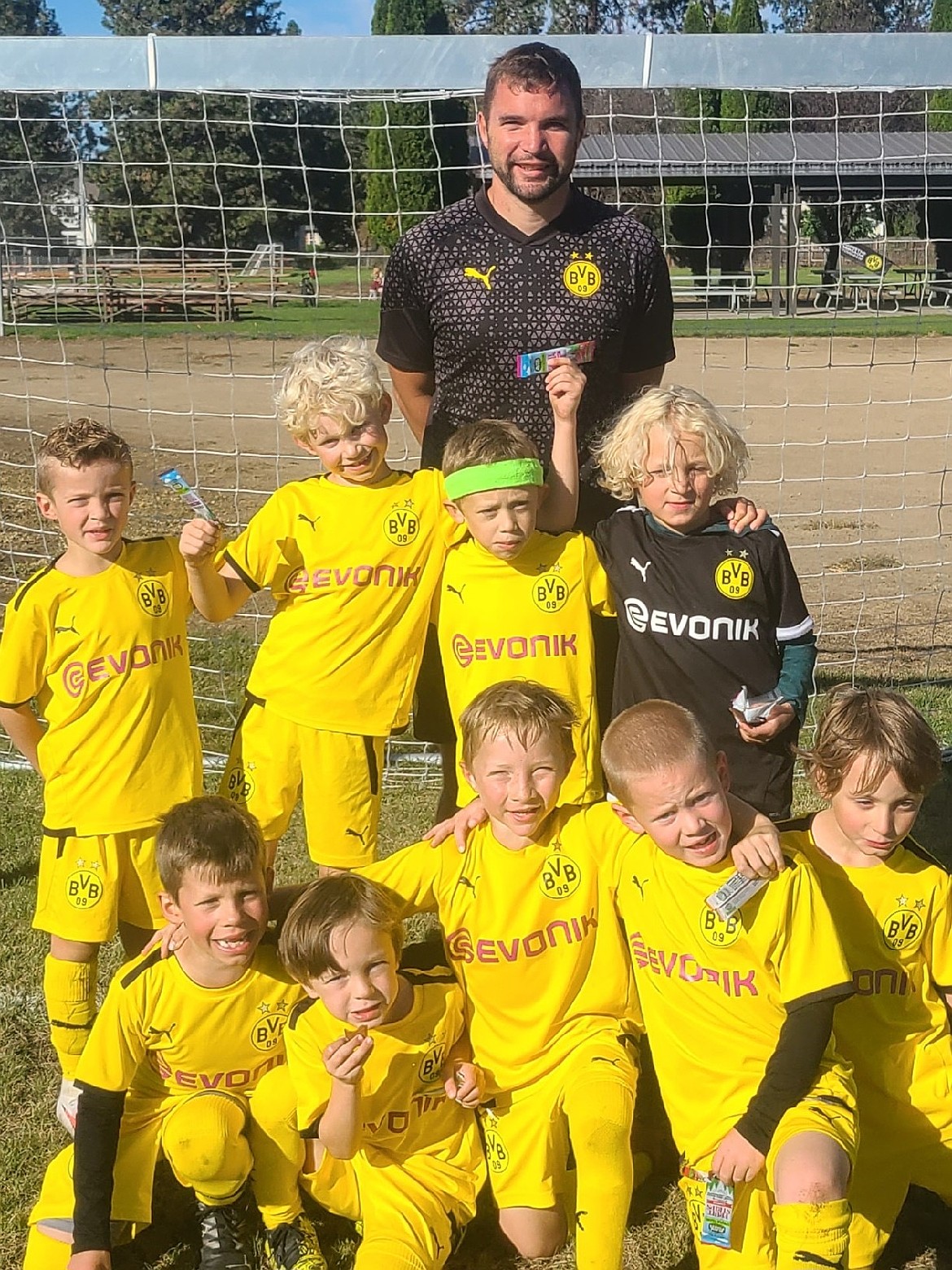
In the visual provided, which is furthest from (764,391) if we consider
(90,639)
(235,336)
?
(90,639)

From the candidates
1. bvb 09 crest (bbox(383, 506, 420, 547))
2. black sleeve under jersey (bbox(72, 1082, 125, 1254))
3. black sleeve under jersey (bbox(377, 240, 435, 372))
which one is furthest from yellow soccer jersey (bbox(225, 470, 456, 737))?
black sleeve under jersey (bbox(72, 1082, 125, 1254))

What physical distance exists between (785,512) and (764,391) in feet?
22.1

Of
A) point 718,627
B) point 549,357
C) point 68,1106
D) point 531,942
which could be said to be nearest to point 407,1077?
point 531,942

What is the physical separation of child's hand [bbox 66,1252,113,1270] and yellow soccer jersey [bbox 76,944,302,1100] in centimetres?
32

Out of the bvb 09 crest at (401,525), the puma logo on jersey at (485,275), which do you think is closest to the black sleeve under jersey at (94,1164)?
the bvb 09 crest at (401,525)

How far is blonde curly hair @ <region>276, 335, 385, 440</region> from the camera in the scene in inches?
124

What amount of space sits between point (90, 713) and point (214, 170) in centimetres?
267

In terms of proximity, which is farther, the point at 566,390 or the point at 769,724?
the point at 566,390

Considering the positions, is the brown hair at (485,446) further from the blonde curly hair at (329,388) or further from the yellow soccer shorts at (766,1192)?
the yellow soccer shorts at (766,1192)

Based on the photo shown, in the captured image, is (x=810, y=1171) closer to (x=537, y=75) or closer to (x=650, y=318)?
(x=650, y=318)

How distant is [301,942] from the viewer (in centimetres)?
252

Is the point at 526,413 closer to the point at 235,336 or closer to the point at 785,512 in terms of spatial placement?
the point at 785,512

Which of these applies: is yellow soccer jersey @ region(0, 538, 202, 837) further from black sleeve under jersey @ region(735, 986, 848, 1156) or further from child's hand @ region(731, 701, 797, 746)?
black sleeve under jersey @ region(735, 986, 848, 1156)

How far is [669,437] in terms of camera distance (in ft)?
10.0
